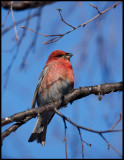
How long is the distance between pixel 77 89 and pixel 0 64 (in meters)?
1.16

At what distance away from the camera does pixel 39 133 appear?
4.26m

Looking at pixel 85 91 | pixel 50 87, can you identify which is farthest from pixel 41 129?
pixel 85 91

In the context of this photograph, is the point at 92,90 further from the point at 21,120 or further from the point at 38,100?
the point at 38,100

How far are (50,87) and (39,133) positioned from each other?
0.77 metres

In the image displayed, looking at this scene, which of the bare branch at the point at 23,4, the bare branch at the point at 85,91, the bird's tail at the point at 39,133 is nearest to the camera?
the bare branch at the point at 85,91

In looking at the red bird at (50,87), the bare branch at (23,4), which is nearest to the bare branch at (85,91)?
the red bird at (50,87)

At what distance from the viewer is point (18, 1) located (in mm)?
4164

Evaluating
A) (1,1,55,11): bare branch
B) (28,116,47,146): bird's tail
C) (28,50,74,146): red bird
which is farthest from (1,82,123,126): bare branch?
(1,1,55,11): bare branch

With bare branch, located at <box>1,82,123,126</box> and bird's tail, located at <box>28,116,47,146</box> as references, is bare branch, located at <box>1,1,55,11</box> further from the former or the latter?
bird's tail, located at <box>28,116,47,146</box>

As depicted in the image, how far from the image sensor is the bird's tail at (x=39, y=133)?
13.5 ft

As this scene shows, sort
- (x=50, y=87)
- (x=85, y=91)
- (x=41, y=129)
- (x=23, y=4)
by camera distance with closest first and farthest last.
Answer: (x=85, y=91)
(x=23, y=4)
(x=50, y=87)
(x=41, y=129)

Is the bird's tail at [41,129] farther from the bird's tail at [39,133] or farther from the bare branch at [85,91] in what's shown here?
the bare branch at [85,91]

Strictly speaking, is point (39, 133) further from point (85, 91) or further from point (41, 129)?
point (85, 91)

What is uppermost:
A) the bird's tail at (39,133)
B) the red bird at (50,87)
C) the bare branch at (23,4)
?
the bare branch at (23,4)
